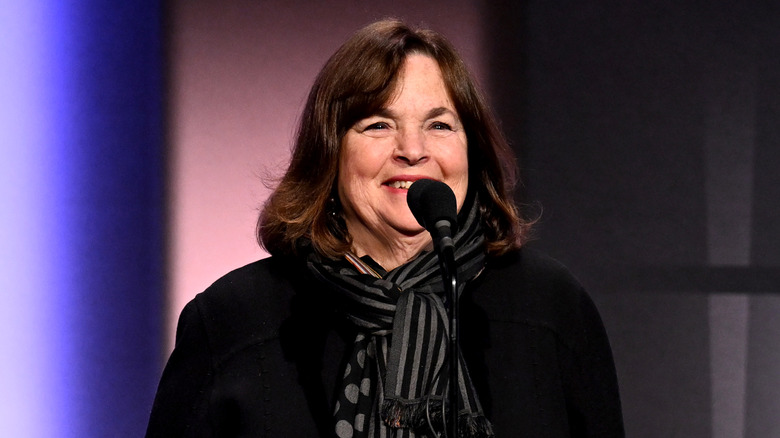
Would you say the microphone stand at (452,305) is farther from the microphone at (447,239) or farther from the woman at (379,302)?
the woman at (379,302)

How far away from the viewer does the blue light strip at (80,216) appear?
2396 millimetres

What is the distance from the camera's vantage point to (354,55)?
167 cm

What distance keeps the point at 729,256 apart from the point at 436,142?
4.68 ft

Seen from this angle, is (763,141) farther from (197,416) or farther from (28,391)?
(28,391)

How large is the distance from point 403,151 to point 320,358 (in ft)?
1.27

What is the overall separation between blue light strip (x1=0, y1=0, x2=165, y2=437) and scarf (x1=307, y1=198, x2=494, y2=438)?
42.4 inches

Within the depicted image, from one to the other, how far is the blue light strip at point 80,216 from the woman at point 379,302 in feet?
2.96

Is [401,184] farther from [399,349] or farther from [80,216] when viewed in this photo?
[80,216]

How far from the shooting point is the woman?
1.58m

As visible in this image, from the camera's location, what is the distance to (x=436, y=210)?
1.15 meters

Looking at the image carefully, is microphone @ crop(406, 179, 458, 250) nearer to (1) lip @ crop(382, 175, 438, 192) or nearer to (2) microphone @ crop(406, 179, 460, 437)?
(2) microphone @ crop(406, 179, 460, 437)

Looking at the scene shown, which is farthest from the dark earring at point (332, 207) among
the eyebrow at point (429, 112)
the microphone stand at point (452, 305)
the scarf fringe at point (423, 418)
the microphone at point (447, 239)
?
the microphone stand at point (452, 305)

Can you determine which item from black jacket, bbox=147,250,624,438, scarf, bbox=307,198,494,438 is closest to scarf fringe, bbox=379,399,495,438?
scarf, bbox=307,198,494,438

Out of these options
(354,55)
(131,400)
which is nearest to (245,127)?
(131,400)
